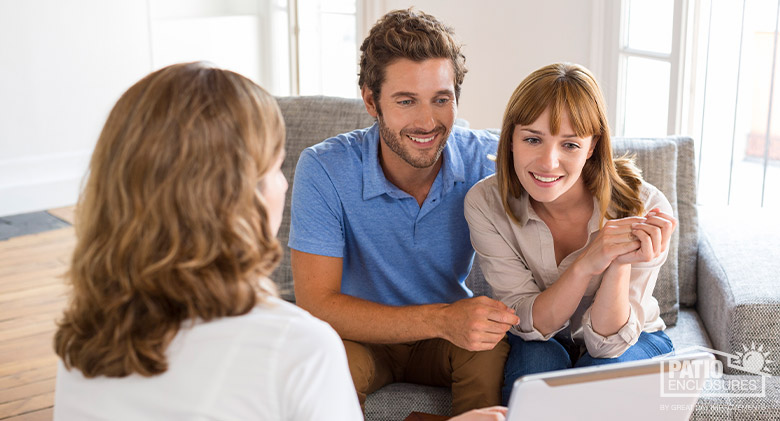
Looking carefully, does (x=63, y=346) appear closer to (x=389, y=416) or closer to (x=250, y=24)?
(x=389, y=416)

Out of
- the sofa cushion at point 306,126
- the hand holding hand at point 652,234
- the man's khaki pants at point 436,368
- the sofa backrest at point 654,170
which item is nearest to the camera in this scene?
the hand holding hand at point 652,234

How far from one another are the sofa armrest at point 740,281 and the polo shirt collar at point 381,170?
701 mm

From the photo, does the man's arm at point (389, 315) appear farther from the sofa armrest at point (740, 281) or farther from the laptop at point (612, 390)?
the sofa armrest at point (740, 281)

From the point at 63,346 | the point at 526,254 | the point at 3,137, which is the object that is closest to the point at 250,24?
the point at 3,137

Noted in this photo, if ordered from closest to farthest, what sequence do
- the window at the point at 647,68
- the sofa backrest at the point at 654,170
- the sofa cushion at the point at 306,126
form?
1. the sofa backrest at the point at 654,170
2. the sofa cushion at the point at 306,126
3. the window at the point at 647,68

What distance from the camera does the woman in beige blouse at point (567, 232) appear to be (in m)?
1.62

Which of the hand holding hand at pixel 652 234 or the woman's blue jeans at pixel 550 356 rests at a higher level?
the hand holding hand at pixel 652 234

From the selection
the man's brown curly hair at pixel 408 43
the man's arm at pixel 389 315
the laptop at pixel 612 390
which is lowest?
the man's arm at pixel 389 315

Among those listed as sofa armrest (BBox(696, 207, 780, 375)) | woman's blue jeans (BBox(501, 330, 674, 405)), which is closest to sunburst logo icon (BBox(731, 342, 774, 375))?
sofa armrest (BBox(696, 207, 780, 375))

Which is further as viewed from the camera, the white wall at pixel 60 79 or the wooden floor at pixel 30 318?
the white wall at pixel 60 79

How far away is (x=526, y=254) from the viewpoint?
1783 mm

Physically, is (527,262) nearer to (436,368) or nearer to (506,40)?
(436,368)

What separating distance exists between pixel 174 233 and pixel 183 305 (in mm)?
85

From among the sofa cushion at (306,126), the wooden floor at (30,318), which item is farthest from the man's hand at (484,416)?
the wooden floor at (30,318)
